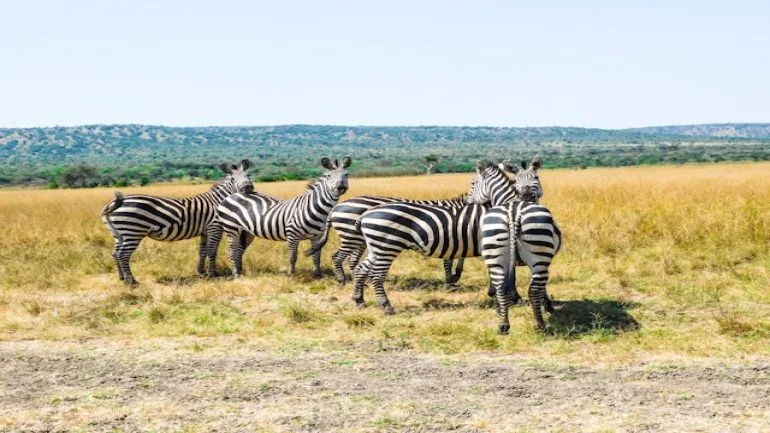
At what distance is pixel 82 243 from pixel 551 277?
10.7 m

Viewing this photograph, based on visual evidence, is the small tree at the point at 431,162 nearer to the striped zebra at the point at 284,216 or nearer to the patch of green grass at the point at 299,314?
the striped zebra at the point at 284,216

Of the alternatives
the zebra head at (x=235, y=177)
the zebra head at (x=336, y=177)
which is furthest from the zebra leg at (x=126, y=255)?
the zebra head at (x=336, y=177)

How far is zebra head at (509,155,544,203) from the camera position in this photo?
984 centimetres

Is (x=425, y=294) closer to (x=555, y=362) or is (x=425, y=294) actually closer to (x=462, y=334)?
(x=462, y=334)

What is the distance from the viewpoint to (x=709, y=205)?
663 inches

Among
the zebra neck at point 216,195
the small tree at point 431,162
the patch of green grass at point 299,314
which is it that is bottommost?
the small tree at point 431,162

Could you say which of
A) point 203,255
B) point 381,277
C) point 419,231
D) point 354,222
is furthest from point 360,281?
point 203,255

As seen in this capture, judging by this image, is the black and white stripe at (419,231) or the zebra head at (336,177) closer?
the black and white stripe at (419,231)

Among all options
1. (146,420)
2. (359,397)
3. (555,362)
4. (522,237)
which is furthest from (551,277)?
(146,420)

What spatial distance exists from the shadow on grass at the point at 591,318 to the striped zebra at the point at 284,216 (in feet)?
13.0

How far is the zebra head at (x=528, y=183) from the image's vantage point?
9836 millimetres

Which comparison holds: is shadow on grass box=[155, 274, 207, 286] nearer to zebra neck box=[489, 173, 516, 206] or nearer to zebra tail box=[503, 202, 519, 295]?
zebra neck box=[489, 173, 516, 206]

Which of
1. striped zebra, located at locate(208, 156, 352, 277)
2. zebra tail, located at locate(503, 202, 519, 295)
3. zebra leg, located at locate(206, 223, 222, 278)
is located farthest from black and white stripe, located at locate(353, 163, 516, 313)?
zebra leg, located at locate(206, 223, 222, 278)

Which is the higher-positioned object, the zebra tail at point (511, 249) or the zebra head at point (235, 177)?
the zebra head at point (235, 177)
